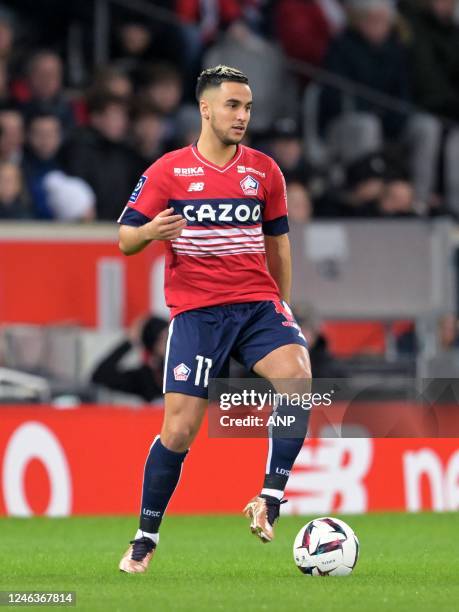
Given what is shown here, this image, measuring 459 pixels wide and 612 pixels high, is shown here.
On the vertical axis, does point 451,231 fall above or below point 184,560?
above

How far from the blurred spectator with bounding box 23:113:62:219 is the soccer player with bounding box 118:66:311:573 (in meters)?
6.56

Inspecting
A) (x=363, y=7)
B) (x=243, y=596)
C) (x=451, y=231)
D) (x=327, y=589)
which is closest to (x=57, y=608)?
(x=243, y=596)

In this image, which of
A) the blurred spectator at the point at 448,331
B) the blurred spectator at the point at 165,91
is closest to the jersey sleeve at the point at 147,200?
the blurred spectator at the point at 448,331

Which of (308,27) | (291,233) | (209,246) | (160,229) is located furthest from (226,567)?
(308,27)

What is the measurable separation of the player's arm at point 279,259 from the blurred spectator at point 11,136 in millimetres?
6410

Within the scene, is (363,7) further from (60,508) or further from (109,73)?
(60,508)

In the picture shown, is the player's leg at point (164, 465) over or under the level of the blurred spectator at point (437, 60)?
under

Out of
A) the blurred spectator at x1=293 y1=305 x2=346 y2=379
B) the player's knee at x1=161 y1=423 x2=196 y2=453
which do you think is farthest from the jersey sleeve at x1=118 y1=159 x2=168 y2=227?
the blurred spectator at x1=293 y1=305 x2=346 y2=379

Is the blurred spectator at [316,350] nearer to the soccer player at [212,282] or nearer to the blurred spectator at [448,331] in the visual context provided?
the blurred spectator at [448,331]

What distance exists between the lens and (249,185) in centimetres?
763

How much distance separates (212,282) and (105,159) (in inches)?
276

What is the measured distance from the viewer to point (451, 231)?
1361 centimetres

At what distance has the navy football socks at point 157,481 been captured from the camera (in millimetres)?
7590

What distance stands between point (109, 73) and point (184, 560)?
24.3 ft
